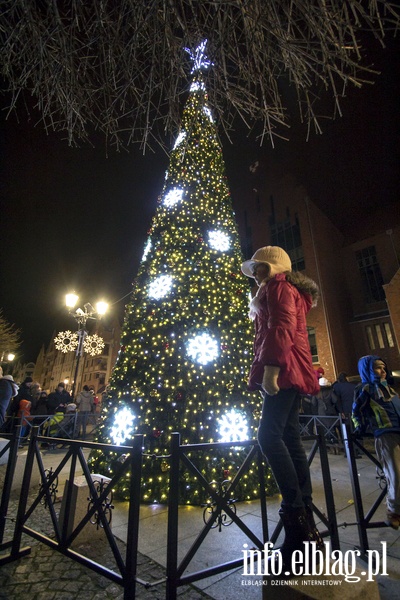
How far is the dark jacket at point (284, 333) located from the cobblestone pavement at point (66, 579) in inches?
69.0

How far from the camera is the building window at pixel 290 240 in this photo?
2203 centimetres

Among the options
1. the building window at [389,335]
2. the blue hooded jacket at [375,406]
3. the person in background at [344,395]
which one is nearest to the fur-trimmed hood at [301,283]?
the blue hooded jacket at [375,406]

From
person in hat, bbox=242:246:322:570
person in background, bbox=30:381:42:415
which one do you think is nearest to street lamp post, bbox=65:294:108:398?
person in background, bbox=30:381:42:415

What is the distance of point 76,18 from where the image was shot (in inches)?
94.2

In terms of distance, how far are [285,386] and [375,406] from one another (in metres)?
2.27

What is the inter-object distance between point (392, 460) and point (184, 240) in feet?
15.0

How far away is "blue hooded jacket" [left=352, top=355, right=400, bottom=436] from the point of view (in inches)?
135

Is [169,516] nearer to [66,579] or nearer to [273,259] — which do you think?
[66,579]

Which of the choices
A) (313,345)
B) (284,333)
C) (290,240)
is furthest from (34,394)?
(290,240)

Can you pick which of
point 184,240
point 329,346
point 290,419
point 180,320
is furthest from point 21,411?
point 329,346

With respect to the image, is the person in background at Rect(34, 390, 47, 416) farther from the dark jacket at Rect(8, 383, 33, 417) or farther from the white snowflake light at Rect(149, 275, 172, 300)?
the white snowflake light at Rect(149, 275, 172, 300)

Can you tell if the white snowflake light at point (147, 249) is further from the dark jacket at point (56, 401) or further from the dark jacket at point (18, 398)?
the dark jacket at point (56, 401)

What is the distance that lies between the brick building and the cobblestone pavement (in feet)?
59.0

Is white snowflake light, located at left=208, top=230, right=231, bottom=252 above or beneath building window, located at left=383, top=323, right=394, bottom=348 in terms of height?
beneath
